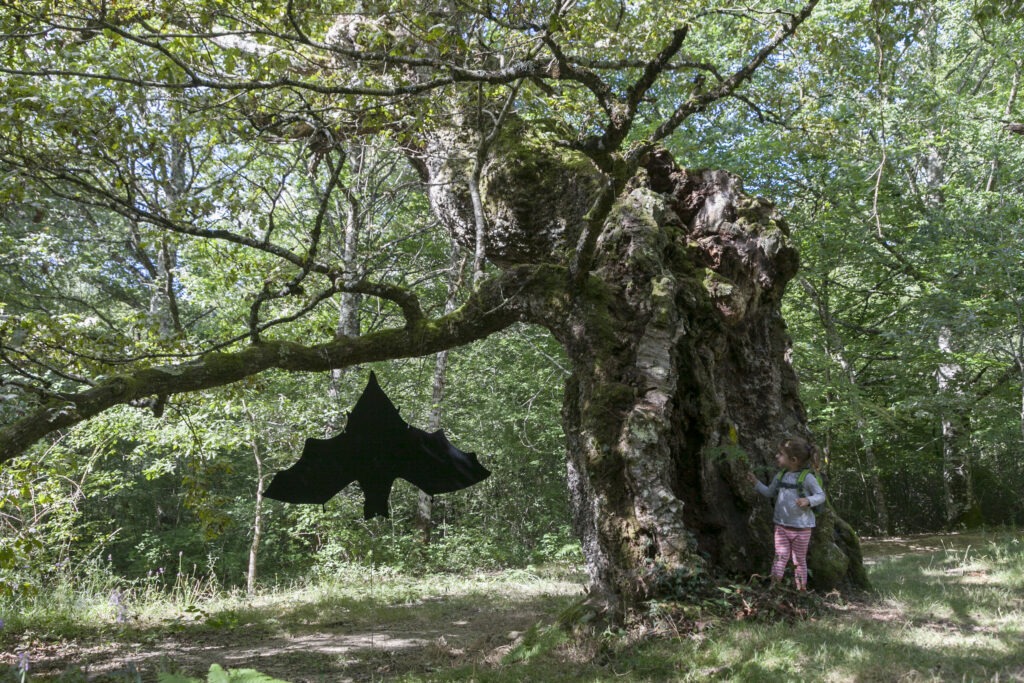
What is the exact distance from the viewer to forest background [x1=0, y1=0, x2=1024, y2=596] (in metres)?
11.7

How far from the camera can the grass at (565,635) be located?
4.23 meters

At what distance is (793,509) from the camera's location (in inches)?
223

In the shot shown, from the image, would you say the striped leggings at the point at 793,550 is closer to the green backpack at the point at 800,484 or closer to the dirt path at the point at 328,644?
the green backpack at the point at 800,484

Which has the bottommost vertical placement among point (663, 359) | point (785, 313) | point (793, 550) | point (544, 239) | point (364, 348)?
point (793, 550)

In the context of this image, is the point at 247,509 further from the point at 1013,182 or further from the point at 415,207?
the point at 1013,182

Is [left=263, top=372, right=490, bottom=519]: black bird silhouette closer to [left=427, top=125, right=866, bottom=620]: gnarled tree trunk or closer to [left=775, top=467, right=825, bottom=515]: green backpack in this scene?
[left=427, top=125, right=866, bottom=620]: gnarled tree trunk

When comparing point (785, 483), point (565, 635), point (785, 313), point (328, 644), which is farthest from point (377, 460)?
point (785, 313)

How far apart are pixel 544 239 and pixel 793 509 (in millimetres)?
3879

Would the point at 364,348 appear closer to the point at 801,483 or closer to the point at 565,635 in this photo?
the point at 565,635

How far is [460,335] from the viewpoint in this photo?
23.8 feet

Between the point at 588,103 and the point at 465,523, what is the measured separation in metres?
10.3

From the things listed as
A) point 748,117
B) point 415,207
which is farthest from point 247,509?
point 748,117

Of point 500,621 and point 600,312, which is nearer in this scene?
point 600,312

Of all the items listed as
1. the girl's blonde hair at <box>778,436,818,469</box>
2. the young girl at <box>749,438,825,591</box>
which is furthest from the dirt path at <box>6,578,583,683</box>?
the girl's blonde hair at <box>778,436,818,469</box>
